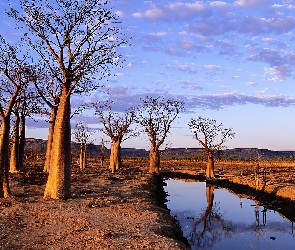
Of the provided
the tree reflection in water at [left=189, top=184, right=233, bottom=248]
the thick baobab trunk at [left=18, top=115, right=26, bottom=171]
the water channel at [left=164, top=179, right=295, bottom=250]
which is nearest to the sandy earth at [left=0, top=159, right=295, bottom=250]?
the tree reflection in water at [left=189, top=184, right=233, bottom=248]

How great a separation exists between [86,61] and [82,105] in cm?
527

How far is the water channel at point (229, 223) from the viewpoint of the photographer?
12.9 m

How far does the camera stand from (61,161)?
14305 millimetres

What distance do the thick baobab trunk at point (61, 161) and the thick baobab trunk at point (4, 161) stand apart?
1553mm

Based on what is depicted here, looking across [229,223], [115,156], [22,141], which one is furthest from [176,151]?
[229,223]

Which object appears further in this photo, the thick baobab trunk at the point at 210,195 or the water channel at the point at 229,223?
the thick baobab trunk at the point at 210,195

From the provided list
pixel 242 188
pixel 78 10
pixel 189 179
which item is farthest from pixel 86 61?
pixel 189 179

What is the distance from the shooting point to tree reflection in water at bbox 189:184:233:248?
13078 mm

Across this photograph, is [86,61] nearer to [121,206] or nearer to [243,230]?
[121,206]

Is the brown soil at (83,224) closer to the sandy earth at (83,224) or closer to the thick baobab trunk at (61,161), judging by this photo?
→ the sandy earth at (83,224)

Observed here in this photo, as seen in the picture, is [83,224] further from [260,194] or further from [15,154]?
[15,154]

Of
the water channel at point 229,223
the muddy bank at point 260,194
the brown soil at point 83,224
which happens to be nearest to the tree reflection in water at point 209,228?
the water channel at point 229,223

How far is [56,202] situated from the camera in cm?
1354

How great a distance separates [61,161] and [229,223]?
7.42m
